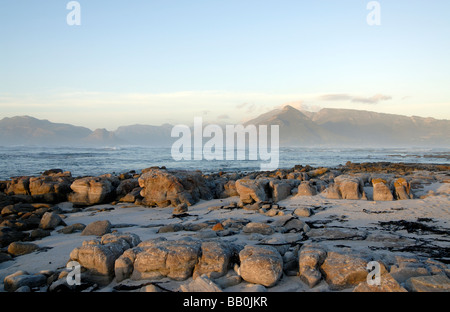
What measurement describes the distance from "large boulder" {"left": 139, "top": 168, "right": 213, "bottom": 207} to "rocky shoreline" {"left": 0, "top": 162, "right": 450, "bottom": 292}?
43 mm

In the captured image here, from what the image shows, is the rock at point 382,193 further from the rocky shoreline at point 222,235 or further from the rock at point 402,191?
the rock at point 402,191

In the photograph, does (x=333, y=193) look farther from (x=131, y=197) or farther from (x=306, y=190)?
(x=131, y=197)

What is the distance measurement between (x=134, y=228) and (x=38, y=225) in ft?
8.95

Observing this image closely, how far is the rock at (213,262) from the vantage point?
4578mm

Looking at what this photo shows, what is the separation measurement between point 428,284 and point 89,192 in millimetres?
11645

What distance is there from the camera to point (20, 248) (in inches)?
241

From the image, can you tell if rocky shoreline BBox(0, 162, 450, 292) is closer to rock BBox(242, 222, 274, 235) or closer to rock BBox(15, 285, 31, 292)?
rock BBox(242, 222, 274, 235)

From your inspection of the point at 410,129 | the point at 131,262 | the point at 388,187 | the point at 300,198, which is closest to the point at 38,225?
the point at 131,262

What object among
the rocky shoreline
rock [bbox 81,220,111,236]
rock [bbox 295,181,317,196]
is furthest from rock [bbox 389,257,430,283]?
rock [bbox 295,181,317,196]

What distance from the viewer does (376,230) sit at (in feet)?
23.8

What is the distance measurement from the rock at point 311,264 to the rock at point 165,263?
1.66m

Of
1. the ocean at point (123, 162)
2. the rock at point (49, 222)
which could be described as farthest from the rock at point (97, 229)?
the ocean at point (123, 162)

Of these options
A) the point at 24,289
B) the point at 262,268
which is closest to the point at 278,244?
the point at 262,268

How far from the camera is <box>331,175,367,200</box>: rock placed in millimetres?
10840
